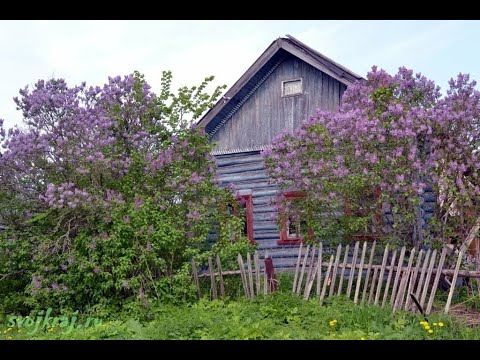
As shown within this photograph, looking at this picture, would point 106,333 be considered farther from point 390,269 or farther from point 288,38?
point 288,38

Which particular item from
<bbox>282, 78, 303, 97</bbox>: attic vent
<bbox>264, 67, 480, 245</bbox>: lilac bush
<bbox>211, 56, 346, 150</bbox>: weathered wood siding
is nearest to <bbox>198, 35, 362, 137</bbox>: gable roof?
<bbox>211, 56, 346, 150</bbox>: weathered wood siding

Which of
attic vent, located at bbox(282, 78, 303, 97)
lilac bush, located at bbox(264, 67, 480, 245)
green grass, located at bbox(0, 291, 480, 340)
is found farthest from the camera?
attic vent, located at bbox(282, 78, 303, 97)

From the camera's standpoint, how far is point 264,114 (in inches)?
619

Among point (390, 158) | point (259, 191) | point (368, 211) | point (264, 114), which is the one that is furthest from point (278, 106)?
point (390, 158)

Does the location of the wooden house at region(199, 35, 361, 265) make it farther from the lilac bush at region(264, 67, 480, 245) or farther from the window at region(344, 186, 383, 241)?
the window at region(344, 186, 383, 241)

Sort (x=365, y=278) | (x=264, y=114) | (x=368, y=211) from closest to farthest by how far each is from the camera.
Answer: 1. (x=365, y=278)
2. (x=368, y=211)
3. (x=264, y=114)

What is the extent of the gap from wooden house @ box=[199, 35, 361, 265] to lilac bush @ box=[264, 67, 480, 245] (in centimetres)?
265

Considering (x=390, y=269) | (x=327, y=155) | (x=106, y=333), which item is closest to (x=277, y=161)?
(x=327, y=155)

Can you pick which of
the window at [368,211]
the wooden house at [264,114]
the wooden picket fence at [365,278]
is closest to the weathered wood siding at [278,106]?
the wooden house at [264,114]

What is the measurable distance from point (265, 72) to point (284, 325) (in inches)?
352

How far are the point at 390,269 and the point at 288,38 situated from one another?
24.8 ft

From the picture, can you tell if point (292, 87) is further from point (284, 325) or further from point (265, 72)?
point (284, 325)

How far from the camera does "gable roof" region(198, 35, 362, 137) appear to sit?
14.1 metres
